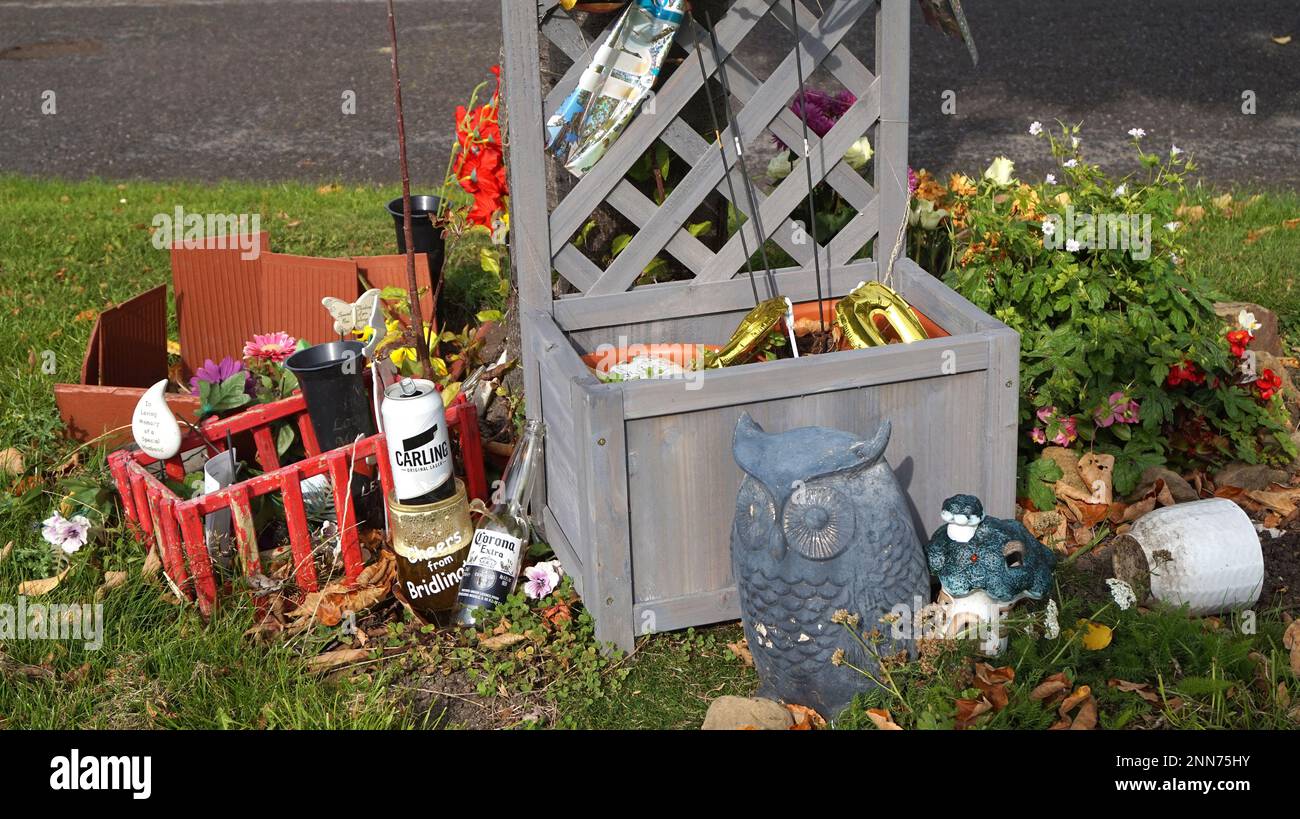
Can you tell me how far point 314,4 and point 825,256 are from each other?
8754 millimetres

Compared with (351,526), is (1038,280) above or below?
above

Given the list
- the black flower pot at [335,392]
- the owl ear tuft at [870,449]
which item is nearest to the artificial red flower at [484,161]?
the black flower pot at [335,392]

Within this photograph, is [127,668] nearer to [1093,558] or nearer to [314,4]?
[1093,558]

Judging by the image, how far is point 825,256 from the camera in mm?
3367

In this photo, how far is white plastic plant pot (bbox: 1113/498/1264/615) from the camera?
9.23ft

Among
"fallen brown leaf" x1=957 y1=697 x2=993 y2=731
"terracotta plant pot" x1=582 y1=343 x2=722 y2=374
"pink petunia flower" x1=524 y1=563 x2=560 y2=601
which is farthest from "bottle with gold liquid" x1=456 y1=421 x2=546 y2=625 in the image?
"fallen brown leaf" x1=957 y1=697 x2=993 y2=731

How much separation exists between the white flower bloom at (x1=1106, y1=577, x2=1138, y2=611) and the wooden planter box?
31 cm

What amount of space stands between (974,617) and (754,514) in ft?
1.74

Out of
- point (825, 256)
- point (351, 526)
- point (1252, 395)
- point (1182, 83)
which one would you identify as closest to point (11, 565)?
point (351, 526)

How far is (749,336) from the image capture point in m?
2.99

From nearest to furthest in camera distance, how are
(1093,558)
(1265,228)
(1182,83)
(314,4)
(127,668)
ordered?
(127,668), (1093,558), (1265,228), (1182,83), (314,4)

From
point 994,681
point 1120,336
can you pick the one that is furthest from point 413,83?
point 994,681

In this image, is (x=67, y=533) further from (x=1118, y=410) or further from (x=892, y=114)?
(x=1118, y=410)

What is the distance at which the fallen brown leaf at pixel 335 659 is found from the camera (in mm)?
2834
